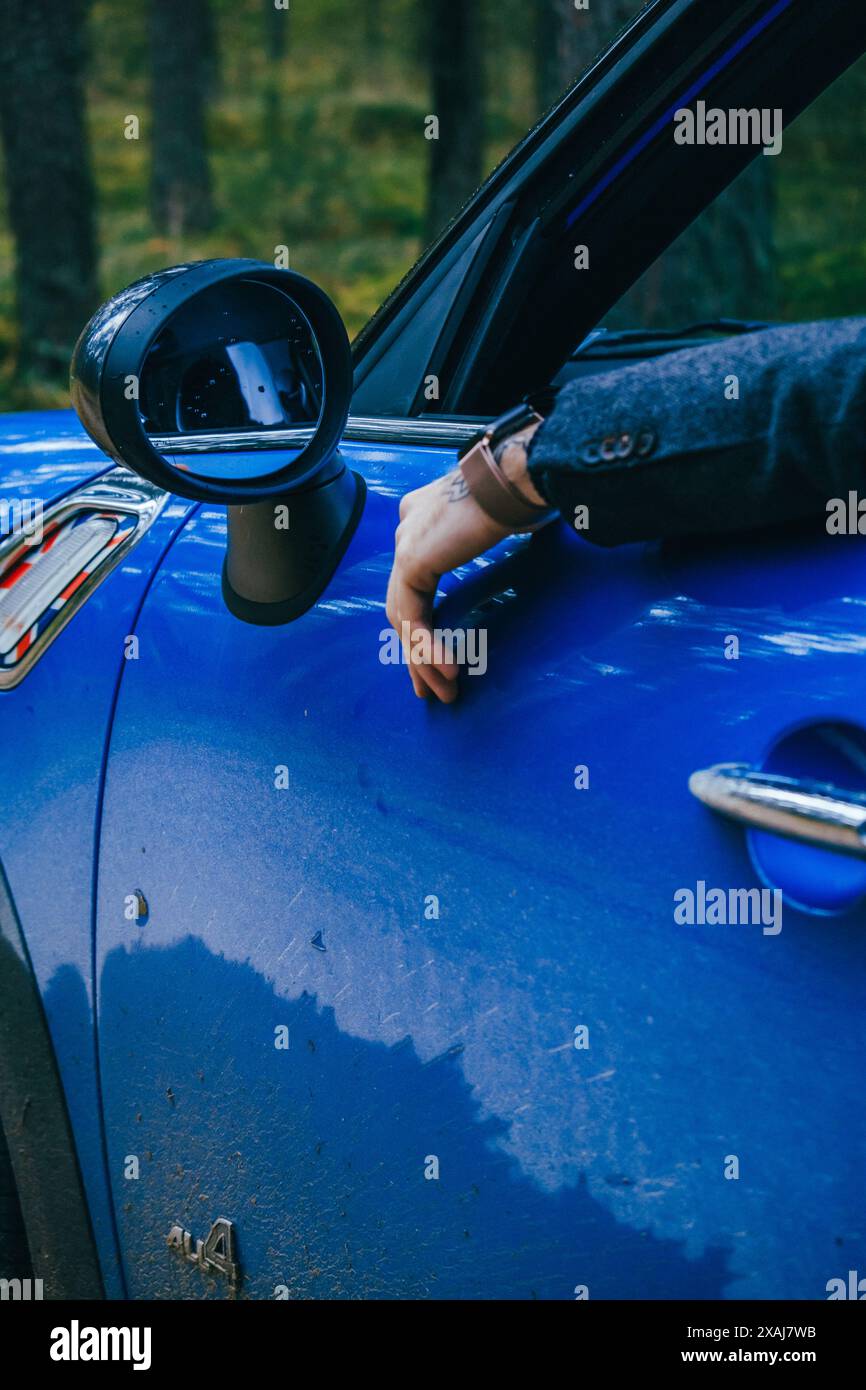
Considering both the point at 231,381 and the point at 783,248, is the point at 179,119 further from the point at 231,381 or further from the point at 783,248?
the point at 231,381

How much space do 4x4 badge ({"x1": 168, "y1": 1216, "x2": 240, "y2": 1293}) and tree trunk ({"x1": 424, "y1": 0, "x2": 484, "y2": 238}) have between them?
40.9 feet

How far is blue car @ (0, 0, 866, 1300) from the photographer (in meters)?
1.19

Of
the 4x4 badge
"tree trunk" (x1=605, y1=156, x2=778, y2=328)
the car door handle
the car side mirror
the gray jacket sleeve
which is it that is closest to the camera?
the car door handle

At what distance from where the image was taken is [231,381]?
5.50 feet

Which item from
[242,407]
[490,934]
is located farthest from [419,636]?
[242,407]

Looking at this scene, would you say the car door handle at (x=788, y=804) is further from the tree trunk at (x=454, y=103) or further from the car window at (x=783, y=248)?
the tree trunk at (x=454, y=103)

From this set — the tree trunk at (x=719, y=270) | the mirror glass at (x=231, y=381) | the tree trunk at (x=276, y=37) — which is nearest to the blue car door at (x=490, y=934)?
the mirror glass at (x=231, y=381)

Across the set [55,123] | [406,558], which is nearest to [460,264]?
[406,558]

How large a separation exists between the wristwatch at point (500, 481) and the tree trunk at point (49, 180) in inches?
422

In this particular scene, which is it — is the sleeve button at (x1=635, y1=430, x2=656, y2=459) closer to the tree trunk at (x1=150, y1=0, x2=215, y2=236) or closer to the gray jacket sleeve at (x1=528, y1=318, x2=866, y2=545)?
the gray jacket sleeve at (x1=528, y1=318, x2=866, y2=545)

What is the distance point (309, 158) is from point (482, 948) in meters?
28.4

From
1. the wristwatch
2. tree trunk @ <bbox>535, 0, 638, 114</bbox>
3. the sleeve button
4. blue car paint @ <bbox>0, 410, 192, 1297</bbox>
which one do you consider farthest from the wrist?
tree trunk @ <bbox>535, 0, 638, 114</bbox>

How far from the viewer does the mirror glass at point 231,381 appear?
1572 mm

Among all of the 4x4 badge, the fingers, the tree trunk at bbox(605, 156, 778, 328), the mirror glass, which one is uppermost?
the tree trunk at bbox(605, 156, 778, 328)
